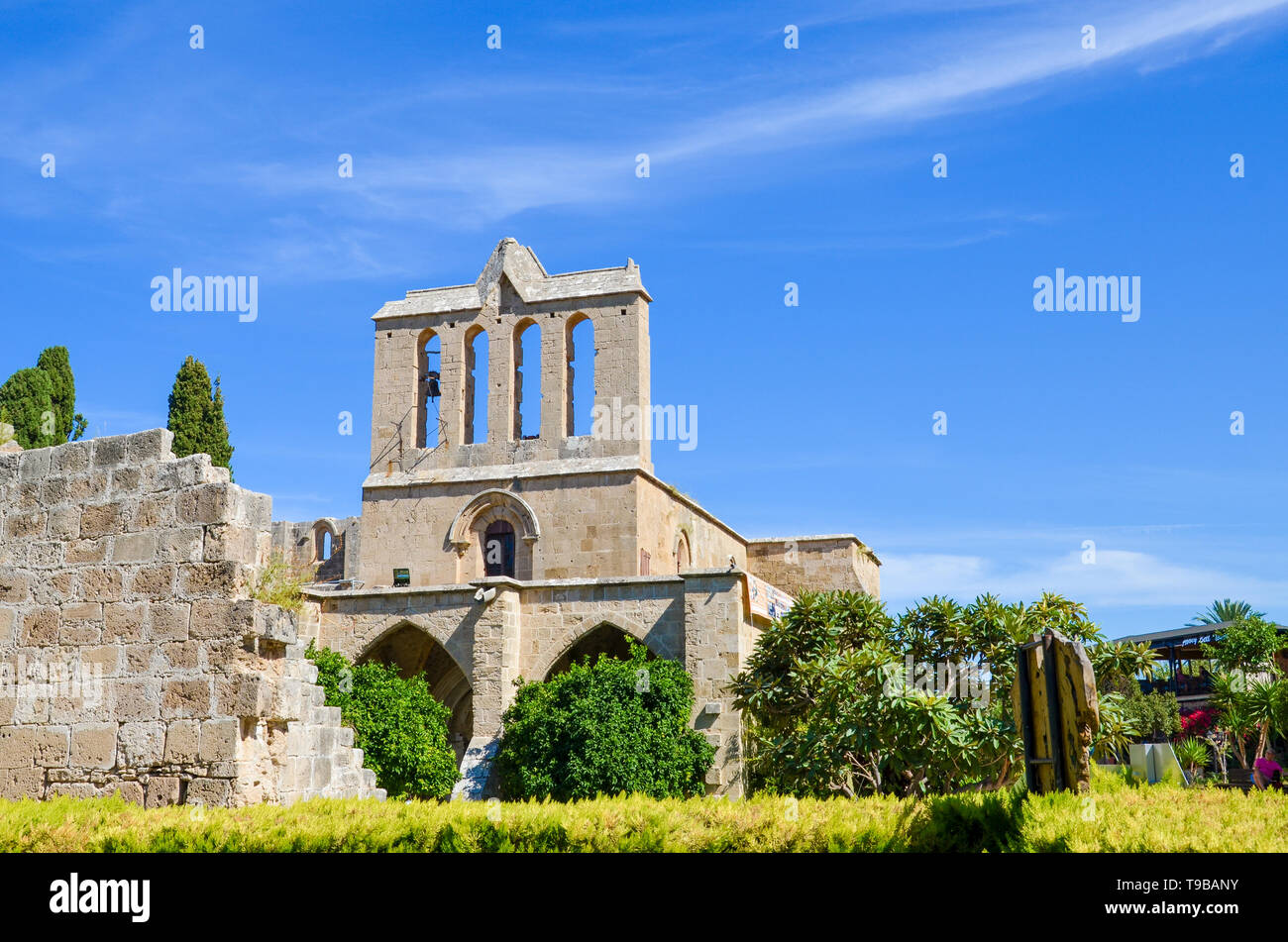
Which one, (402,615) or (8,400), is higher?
(8,400)

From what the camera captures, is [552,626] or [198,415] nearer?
[552,626]

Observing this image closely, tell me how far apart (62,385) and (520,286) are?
1886cm

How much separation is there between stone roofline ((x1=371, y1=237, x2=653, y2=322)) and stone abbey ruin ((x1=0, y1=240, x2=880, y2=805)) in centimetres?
5

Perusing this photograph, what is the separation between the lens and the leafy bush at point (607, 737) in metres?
17.5

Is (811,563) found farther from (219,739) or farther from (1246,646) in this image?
(219,739)

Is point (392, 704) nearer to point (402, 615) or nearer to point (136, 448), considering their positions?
point (402, 615)

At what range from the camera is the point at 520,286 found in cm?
2644

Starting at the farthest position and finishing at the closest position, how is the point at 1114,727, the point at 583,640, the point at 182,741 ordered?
the point at 583,640, the point at 1114,727, the point at 182,741

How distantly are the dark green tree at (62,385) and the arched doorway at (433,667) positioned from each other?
18.7 meters

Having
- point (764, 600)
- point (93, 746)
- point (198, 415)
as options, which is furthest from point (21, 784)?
point (198, 415)

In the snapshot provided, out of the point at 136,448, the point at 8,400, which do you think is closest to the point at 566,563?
the point at 136,448

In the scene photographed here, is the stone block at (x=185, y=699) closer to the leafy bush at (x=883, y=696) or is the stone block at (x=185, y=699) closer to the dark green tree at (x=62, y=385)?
the leafy bush at (x=883, y=696)
